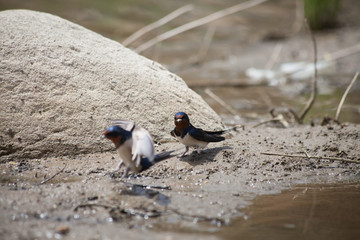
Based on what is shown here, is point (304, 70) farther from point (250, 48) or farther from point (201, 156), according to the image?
point (201, 156)

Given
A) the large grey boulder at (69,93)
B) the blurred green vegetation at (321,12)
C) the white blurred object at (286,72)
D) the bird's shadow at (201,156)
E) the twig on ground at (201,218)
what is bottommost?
the twig on ground at (201,218)

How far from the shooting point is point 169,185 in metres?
3.98

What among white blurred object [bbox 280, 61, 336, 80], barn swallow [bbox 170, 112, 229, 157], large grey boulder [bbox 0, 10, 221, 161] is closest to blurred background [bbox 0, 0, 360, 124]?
white blurred object [bbox 280, 61, 336, 80]

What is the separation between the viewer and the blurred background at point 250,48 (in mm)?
8031

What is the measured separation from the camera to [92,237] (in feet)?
9.81

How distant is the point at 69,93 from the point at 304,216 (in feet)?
8.04

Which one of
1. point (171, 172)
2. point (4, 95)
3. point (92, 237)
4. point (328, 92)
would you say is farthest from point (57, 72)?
point (328, 92)

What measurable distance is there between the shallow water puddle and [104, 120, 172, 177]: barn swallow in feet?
2.62

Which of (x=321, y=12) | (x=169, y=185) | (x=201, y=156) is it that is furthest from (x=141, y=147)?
(x=321, y=12)

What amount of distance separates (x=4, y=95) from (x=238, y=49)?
28.9 ft

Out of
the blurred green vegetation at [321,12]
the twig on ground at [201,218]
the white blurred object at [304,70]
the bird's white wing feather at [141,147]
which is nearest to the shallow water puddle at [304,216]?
the twig on ground at [201,218]

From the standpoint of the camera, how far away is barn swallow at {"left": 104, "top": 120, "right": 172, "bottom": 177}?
11.5 ft

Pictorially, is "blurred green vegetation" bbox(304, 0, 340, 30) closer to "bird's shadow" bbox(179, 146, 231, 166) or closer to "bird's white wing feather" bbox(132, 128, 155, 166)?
"bird's shadow" bbox(179, 146, 231, 166)

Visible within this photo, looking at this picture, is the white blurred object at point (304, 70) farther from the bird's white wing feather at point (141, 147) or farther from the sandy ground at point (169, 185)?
the bird's white wing feather at point (141, 147)
